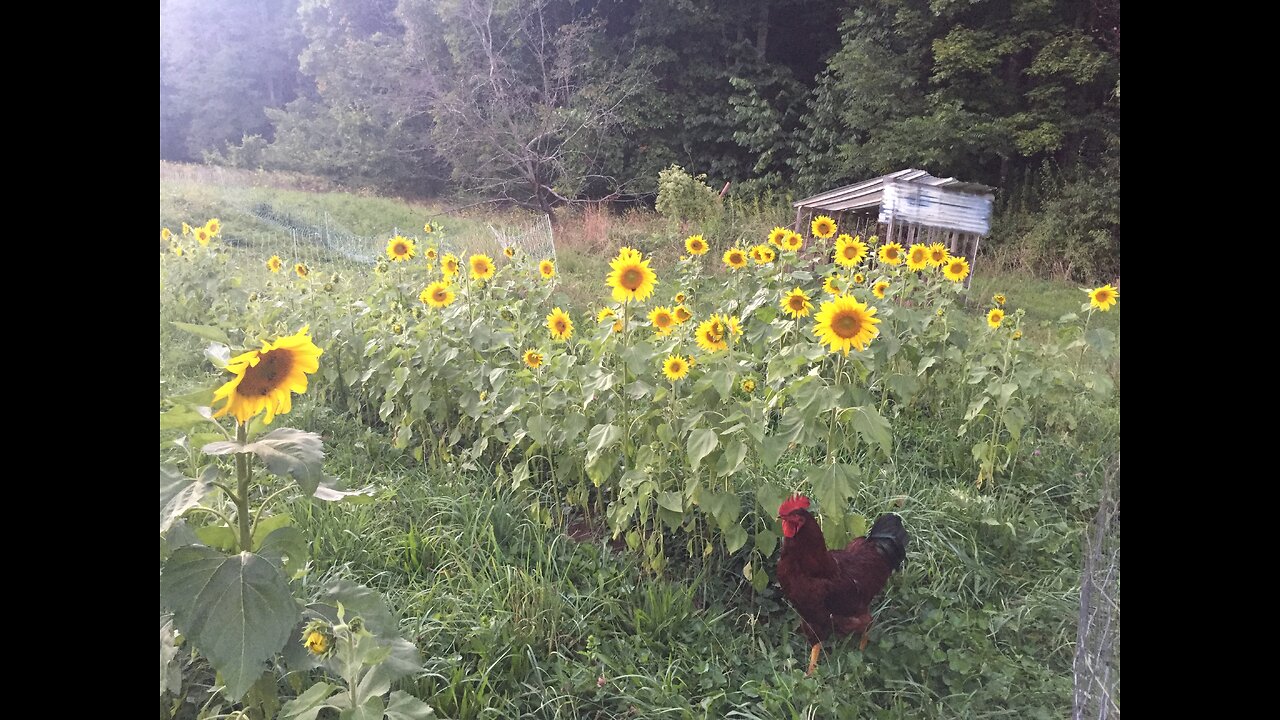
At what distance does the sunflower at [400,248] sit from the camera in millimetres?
1801

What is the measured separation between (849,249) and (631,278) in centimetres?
53

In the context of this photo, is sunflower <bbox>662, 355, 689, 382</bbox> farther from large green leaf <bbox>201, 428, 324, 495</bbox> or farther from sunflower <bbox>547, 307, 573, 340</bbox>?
large green leaf <bbox>201, 428, 324, 495</bbox>

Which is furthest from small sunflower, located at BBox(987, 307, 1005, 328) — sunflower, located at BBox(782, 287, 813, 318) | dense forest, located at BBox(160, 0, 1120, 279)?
sunflower, located at BBox(782, 287, 813, 318)

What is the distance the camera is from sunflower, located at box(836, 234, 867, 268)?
1.69 metres

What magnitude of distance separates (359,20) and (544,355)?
820mm

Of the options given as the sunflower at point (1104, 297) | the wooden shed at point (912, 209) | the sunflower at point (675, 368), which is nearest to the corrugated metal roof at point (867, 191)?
the wooden shed at point (912, 209)

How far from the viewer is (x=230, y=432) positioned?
→ 867 mm

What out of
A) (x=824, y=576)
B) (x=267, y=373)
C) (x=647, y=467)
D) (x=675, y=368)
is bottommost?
(x=824, y=576)

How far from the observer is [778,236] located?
167 cm

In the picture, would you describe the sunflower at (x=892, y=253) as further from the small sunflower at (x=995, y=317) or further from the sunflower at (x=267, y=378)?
the sunflower at (x=267, y=378)

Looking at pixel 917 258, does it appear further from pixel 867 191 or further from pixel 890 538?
pixel 890 538

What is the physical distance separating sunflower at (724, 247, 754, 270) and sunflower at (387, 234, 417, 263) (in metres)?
0.76

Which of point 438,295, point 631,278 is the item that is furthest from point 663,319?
point 438,295
